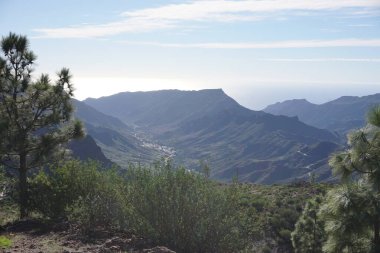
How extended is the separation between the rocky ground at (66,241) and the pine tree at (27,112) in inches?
114

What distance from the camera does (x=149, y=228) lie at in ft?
43.3

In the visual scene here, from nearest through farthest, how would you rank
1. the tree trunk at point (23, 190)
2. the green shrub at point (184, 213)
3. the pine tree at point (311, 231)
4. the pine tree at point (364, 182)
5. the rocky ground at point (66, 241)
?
the pine tree at point (364, 182), the rocky ground at point (66, 241), the green shrub at point (184, 213), the tree trunk at point (23, 190), the pine tree at point (311, 231)

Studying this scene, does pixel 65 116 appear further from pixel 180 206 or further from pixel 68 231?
pixel 180 206

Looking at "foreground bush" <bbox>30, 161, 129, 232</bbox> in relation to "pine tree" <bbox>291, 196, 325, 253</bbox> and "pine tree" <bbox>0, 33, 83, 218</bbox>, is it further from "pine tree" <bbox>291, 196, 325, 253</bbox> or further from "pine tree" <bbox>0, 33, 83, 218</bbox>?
"pine tree" <bbox>291, 196, 325, 253</bbox>

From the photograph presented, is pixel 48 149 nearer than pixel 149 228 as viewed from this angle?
No

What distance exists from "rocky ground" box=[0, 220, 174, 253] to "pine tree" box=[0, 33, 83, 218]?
290 cm

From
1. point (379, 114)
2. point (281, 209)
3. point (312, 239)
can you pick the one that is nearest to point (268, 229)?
point (281, 209)

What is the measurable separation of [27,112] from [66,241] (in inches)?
253

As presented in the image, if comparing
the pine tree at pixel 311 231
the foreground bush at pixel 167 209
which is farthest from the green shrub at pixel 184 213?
the pine tree at pixel 311 231

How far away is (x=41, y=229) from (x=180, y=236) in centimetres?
497

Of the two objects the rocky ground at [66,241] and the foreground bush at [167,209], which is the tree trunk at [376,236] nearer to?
the foreground bush at [167,209]

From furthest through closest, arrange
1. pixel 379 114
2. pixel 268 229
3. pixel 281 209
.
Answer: pixel 281 209, pixel 268 229, pixel 379 114

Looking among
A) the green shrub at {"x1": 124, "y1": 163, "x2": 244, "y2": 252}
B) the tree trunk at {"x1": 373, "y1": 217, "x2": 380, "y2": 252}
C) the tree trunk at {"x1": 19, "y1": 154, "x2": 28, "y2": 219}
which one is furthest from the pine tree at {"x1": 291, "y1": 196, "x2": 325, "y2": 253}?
the tree trunk at {"x1": 19, "y1": 154, "x2": 28, "y2": 219}

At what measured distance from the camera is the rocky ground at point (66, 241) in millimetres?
11688
